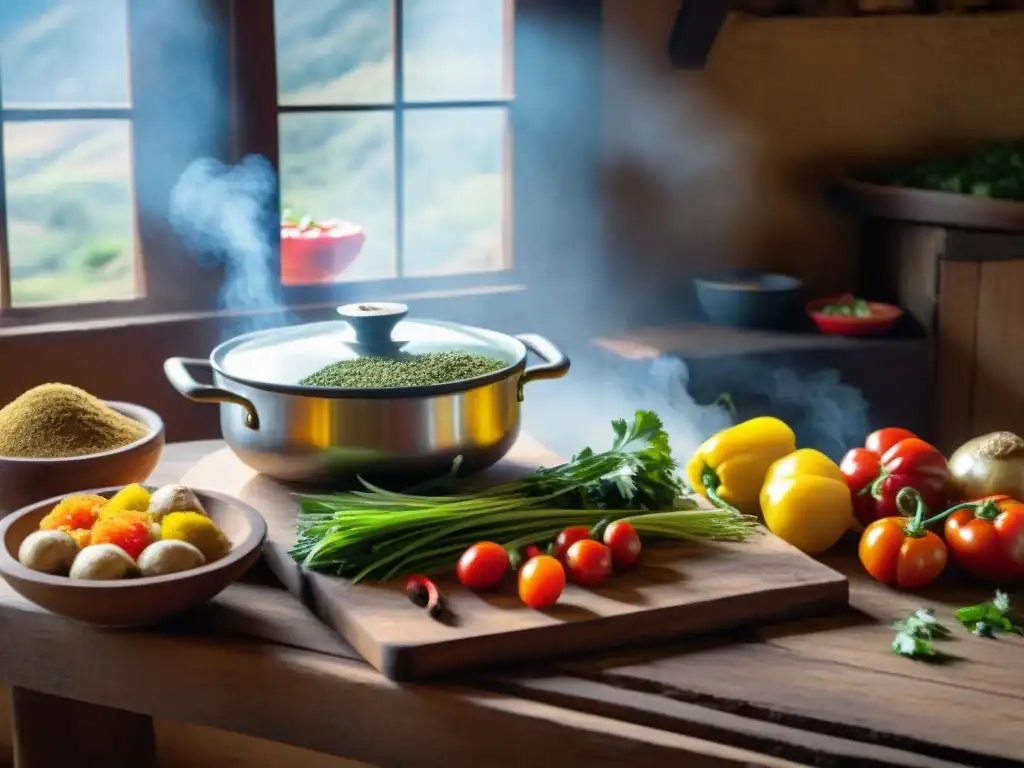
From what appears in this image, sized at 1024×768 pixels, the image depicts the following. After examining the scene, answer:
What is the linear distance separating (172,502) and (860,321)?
6.84ft

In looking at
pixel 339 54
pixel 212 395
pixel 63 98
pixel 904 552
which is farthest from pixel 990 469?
pixel 339 54

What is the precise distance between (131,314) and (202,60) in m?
0.56

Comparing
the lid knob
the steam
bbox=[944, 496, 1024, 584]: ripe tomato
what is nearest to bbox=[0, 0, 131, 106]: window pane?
the steam

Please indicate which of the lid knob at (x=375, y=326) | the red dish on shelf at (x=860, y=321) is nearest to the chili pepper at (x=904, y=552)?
the lid knob at (x=375, y=326)

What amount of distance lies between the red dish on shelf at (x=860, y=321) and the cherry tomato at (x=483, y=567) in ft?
6.25

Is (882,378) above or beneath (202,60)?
beneath

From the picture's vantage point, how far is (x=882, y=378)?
3.24 meters

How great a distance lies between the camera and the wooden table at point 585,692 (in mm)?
1319

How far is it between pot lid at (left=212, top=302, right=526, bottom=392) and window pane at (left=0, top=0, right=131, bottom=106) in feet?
3.34

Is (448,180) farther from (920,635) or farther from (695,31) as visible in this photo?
(920,635)

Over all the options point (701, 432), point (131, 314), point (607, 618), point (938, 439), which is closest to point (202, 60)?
point (131, 314)

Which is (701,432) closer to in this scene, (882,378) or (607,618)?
(882,378)

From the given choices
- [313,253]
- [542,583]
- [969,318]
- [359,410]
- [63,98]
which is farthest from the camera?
[969,318]

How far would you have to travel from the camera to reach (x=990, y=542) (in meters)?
1.64
